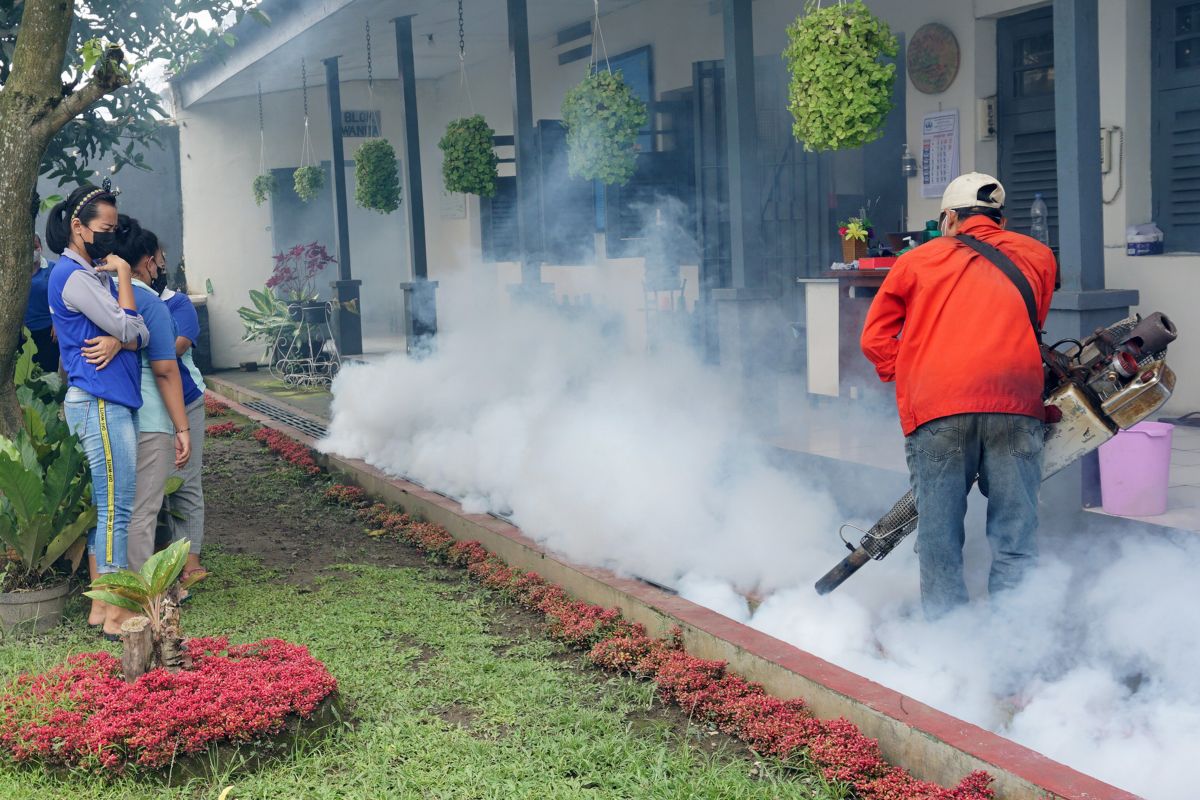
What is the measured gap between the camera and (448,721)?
3.91m

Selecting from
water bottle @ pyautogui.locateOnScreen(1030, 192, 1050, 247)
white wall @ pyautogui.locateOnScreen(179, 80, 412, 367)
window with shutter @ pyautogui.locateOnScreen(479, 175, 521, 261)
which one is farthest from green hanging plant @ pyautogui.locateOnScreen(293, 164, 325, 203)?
water bottle @ pyautogui.locateOnScreen(1030, 192, 1050, 247)

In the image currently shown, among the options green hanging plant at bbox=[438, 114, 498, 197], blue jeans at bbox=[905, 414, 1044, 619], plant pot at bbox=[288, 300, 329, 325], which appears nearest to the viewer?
blue jeans at bbox=[905, 414, 1044, 619]

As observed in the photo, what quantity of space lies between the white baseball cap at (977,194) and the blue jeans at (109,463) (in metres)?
3.30

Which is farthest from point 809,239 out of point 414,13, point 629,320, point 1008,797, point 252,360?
point 252,360

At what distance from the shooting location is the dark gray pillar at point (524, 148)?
9.39 m

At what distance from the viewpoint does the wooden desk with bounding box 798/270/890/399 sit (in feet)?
25.1

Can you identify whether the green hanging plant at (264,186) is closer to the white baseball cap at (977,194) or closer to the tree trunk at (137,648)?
the tree trunk at (137,648)

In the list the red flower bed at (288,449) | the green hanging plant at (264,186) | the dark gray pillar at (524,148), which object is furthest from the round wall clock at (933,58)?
the green hanging plant at (264,186)

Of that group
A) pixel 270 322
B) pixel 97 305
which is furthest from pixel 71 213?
pixel 270 322

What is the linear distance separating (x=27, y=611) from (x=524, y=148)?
5639 mm

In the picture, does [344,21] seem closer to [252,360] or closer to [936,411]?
[252,360]

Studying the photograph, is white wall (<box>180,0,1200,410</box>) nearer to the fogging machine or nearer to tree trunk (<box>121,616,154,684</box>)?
the fogging machine

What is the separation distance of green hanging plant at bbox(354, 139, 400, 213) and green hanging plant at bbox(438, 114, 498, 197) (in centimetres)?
276

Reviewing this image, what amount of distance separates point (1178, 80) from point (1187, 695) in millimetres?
4943
